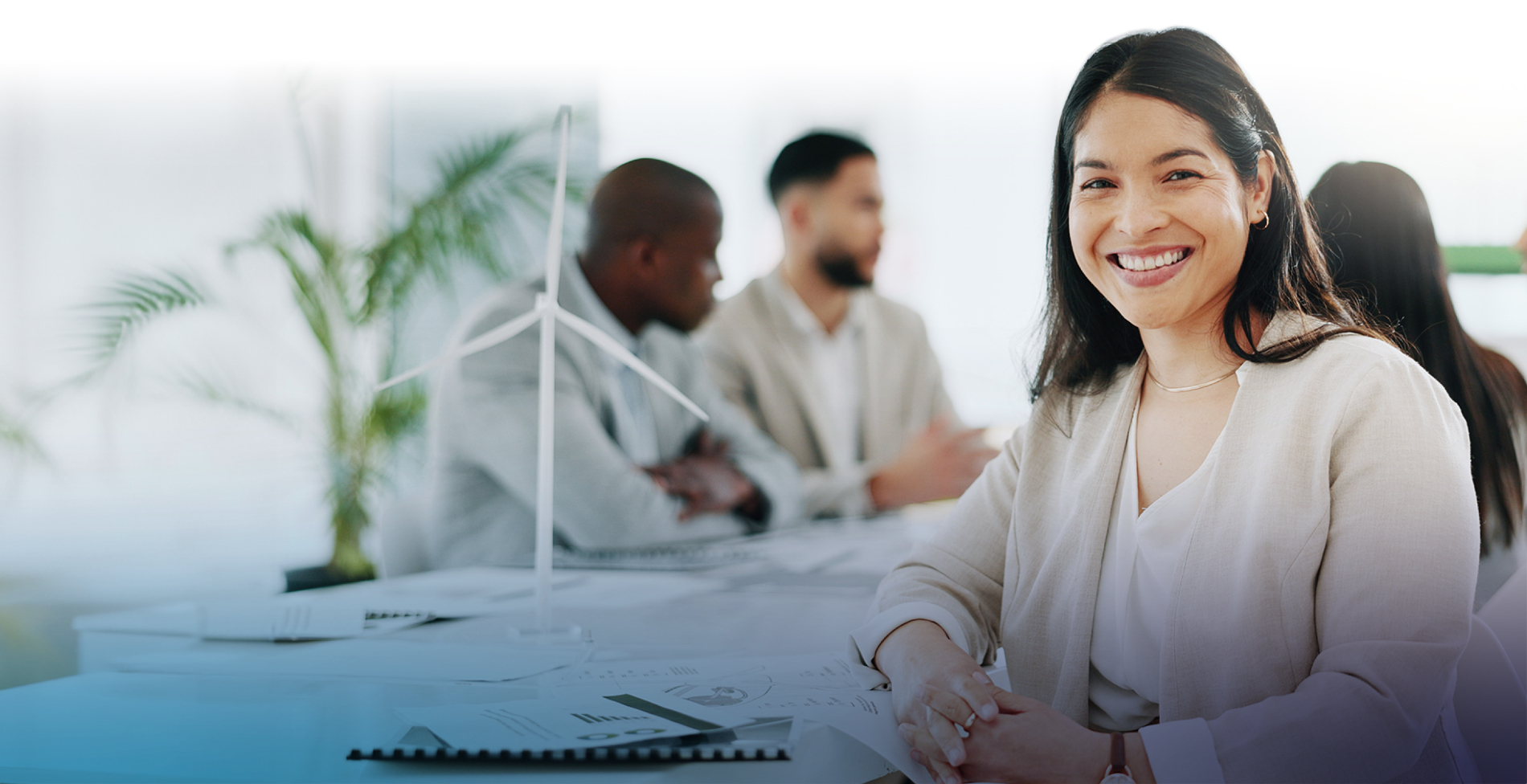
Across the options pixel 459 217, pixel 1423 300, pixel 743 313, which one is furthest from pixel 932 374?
pixel 1423 300

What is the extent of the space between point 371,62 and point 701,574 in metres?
3.04

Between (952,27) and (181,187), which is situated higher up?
(952,27)

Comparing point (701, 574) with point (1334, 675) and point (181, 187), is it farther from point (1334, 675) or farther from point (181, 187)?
point (181, 187)

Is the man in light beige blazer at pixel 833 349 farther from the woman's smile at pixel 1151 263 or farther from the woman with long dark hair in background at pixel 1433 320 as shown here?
the woman's smile at pixel 1151 263

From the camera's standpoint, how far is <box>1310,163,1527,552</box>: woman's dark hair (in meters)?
1.50

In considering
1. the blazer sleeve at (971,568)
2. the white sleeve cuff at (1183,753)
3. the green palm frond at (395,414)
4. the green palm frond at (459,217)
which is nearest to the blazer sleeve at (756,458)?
the green palm frond at (459,217)

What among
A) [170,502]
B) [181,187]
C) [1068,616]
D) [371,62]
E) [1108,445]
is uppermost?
[371,62]

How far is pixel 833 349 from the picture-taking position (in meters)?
3.77

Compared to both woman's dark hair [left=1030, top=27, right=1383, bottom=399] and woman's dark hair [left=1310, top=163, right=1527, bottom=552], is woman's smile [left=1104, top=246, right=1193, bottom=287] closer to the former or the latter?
woman's dark hair [left=1030, top=27, right=1383, bottom=399]

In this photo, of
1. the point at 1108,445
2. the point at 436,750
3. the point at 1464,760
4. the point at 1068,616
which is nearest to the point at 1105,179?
the point at 1108,445

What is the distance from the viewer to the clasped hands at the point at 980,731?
873 mm

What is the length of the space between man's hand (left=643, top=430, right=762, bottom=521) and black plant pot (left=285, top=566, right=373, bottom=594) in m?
1.28

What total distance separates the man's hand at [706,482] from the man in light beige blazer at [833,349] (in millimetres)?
772

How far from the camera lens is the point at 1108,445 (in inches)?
42.9
